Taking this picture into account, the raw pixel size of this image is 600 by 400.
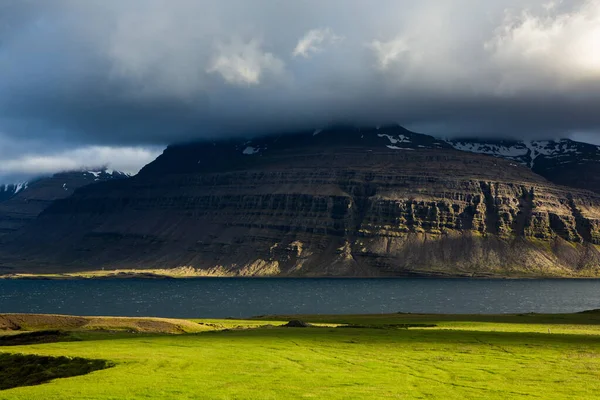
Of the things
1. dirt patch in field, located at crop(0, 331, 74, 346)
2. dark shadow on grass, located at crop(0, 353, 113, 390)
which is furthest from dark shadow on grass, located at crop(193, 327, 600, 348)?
dark shadow on grass, located at crop(0, 353, 113, 390)

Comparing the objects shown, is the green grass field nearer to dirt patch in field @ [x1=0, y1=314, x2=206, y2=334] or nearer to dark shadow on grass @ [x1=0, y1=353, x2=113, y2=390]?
dark shadow on grass @ [x1=0, y1=353, x2=113, y2=390]

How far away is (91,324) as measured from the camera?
295 feet

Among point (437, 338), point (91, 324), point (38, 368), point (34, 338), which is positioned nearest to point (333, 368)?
point (38, 368)

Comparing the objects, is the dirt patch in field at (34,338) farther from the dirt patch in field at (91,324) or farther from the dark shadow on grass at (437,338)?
the dark shadow on grass at (437,338)

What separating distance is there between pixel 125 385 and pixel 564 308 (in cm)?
16958

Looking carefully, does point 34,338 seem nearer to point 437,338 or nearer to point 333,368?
point 333,368

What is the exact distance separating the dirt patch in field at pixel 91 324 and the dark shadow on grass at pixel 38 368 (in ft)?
112

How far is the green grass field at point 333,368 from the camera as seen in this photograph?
121 ft

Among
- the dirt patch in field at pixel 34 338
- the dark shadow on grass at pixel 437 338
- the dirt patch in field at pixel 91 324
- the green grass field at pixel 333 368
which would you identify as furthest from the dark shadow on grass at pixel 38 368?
the dirt patch in field at pixel 91 324

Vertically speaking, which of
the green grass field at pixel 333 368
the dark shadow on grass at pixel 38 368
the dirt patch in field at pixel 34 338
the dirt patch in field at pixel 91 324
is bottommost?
the dirt patch in field at pixel 91 324

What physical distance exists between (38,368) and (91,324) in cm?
4022

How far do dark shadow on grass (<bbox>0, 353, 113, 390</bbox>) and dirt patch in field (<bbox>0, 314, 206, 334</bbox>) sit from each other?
3417 cm

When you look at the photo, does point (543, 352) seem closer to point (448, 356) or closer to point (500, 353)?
point (500, 353)

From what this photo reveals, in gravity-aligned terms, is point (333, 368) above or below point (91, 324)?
above
